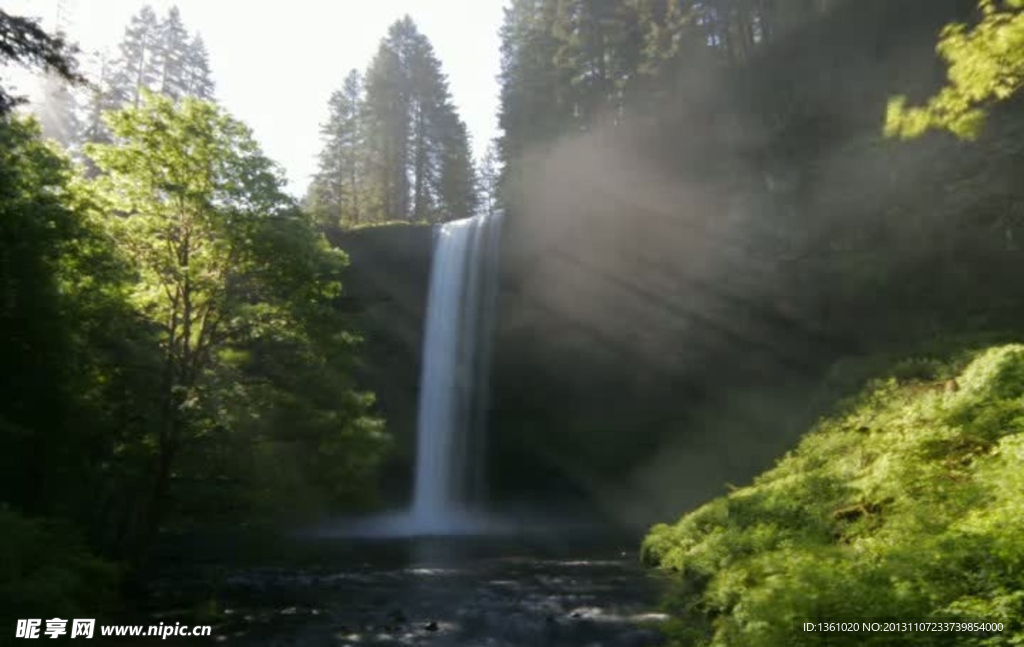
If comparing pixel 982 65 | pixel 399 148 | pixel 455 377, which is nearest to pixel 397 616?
pixel 982 65

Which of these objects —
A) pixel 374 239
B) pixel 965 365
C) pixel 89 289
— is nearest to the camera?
pixel 89 289

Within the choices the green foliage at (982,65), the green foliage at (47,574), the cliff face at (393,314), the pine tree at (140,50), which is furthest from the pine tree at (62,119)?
the green foliage at (982,65)

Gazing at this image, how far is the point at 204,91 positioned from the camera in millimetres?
61062

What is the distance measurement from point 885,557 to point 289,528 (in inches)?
1089

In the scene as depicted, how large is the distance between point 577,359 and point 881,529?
81.0ft

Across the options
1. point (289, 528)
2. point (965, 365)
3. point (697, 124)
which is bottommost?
point (289, 528)

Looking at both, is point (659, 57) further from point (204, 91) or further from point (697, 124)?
point (204, 91)

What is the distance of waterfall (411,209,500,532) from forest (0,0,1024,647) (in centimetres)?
16

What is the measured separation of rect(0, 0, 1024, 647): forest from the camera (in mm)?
9930

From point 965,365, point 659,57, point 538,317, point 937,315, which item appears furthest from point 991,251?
point 659,57

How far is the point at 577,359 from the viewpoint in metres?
33.8

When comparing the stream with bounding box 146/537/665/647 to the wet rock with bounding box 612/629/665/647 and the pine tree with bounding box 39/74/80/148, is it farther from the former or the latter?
the pine tree with bounding box 39/74/80/148

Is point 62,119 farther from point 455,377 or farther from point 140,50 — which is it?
point 455,377

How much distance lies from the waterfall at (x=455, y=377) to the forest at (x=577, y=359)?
0.16m
